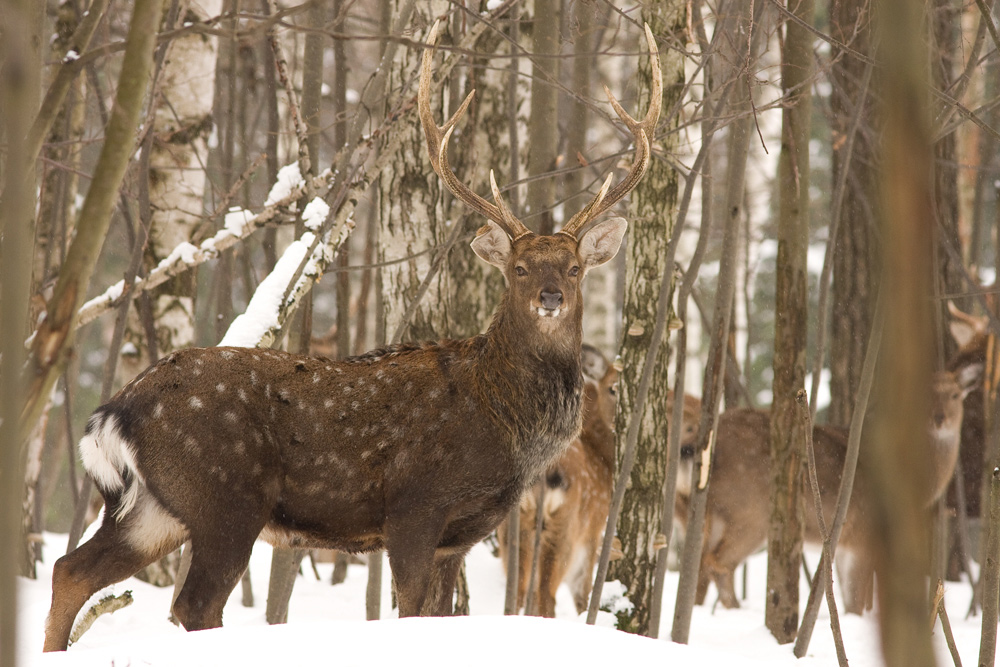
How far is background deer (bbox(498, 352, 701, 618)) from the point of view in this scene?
297 inches

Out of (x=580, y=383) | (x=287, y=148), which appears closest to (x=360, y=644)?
(x=580, y=383)

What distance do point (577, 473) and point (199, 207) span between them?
144 inches

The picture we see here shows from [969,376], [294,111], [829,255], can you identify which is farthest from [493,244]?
[969,376]

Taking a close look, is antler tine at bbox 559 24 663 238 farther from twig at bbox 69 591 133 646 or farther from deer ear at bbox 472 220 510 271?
twig at bbox 69 591 133 646

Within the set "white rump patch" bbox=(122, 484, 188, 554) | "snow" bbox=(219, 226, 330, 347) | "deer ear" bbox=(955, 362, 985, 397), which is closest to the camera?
"white rump patch" bbox=(122, 484, 188, 554)

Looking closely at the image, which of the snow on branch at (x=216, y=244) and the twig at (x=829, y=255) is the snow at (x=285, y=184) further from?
the twig at (x=829, y=255)

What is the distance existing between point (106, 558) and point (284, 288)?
6.01 ft

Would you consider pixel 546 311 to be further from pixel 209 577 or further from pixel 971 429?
pixel 971 429

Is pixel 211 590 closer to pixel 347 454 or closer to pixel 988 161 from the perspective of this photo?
pixel 347 454

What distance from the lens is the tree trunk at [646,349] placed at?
6.05 meters

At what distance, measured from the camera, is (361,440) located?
179 inches

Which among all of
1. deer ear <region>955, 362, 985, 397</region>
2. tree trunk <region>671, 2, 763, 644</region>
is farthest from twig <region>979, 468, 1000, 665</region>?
deer ear <region>955, 362, 985, 397</region>

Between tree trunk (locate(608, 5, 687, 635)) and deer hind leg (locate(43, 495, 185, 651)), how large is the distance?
9.16 feet

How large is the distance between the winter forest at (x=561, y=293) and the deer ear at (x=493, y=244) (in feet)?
0.07
